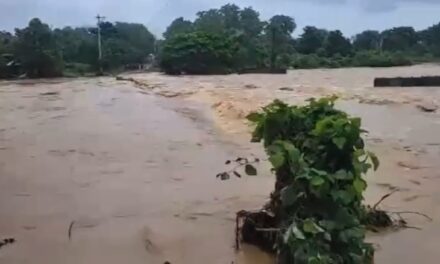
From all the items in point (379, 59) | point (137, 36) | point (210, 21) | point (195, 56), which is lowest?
point (379, 59)

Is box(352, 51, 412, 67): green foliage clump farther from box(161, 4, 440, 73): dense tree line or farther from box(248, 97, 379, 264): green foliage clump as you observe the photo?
box(248, 97, 379, 264): green foliage clump

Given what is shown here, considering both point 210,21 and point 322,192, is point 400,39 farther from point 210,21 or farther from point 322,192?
point 322,192

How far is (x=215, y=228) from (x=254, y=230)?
0.98 m

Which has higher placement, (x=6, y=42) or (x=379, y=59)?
(x=6, y=42)

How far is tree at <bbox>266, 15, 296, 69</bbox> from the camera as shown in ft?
161

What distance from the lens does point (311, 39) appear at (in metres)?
54.6

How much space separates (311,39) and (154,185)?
47.6 metres

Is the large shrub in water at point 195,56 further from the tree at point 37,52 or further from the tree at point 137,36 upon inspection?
the tree at point 137,36

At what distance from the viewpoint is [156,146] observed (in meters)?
11.8

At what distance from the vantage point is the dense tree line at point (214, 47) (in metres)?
41.1

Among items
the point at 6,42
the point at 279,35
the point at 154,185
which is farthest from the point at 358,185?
the point at 279,35

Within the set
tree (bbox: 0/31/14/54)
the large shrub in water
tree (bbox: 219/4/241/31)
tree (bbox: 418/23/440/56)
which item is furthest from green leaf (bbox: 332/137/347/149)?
tree (bbox: 219/4/241/31)

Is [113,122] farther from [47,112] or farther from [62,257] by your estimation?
[62,257]

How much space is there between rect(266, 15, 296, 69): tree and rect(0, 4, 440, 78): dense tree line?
77 mm
